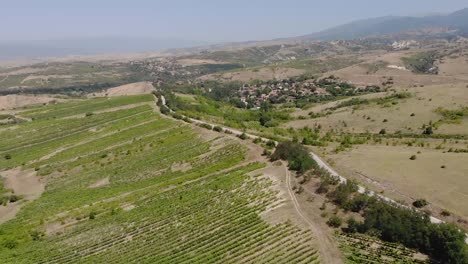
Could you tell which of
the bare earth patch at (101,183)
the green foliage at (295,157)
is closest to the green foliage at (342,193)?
the green foliage at (295,157)

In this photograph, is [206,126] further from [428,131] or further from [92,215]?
[428,131]

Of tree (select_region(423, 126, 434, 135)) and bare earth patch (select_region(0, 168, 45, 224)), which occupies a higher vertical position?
tree (select_region(423, 126, 434, 135))

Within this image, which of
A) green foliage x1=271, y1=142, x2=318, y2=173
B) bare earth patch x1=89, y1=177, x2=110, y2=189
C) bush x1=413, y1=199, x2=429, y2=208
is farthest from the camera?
bare earth patch x1=89, y1=177, x2=110, y2=189

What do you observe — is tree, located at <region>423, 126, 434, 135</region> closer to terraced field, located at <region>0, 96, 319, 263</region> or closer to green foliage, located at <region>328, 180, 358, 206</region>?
terraced field, located at <region>0, 96, 319, 263</region>

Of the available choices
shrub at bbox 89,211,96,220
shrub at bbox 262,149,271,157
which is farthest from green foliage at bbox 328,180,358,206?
shrub at bbox 89,211,96,220

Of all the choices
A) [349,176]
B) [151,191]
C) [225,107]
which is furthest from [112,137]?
[349,176]

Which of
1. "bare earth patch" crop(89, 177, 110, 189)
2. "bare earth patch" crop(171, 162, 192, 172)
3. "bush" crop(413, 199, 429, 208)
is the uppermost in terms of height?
"bush" crop(413, 199, 429, 208)

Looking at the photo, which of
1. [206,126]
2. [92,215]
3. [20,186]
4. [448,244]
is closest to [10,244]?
[92,215]

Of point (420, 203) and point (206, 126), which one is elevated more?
point (206, 126)

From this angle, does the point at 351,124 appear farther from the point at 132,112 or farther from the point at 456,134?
the point at 132,112
